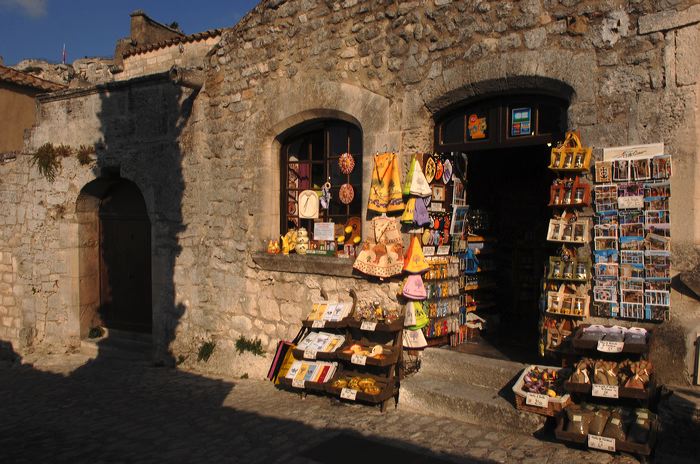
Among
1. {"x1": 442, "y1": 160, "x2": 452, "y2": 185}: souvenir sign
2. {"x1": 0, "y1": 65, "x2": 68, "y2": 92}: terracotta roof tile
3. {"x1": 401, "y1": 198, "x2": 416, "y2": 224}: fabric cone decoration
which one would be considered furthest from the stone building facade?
{"x1": 0, "y1": 65, "x2": 68, "y2": 92}: terracotta roof tile

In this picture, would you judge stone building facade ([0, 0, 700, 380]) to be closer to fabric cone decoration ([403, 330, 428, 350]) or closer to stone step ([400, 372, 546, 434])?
fabric cone decoration ([403, 330, 428, 350])

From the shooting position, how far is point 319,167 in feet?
23.5

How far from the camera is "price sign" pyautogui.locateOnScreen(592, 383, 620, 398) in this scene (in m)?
4.06

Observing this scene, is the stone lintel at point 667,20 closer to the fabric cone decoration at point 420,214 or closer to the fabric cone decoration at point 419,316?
the fabric cone decoration at point 420,214

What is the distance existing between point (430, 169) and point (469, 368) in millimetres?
2006

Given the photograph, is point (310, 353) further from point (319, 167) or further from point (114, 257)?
point (114, 257)

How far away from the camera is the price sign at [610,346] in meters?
4.16

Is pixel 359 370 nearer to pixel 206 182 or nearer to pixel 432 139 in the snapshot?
pixel 432 139

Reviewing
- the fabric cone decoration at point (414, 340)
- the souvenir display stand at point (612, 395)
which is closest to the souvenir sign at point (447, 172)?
the fabric cone decoration at point (414, 340)

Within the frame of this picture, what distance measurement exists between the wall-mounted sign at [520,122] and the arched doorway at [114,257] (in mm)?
5868

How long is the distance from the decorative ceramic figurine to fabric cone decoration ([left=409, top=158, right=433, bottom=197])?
174cm

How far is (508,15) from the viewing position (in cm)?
525

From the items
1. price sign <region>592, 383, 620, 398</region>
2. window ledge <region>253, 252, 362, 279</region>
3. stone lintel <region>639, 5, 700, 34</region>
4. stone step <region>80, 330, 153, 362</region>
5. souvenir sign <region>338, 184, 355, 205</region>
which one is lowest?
stone step <region>80, 330, 153, 362</region>

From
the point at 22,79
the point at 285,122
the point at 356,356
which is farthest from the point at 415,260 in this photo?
the point at 22,79
